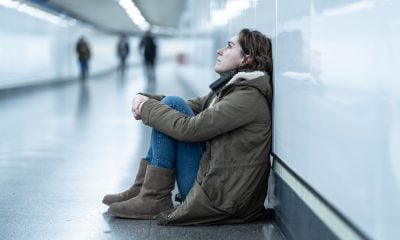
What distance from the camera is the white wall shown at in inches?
75.1

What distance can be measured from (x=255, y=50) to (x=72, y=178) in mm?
2193

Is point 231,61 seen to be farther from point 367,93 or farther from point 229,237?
point 367,93

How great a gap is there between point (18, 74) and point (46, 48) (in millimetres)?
6265

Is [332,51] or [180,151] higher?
[332,51]

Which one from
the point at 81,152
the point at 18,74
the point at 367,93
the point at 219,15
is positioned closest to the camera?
the point at 367,93

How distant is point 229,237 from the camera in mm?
3592

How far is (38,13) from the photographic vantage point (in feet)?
81.8

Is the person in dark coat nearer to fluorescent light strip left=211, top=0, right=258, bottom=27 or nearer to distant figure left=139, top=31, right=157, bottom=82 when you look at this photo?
fluorescent light strip left=211, top=0, right=258, bottom=27

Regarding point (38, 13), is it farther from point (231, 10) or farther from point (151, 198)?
point (151, 198)

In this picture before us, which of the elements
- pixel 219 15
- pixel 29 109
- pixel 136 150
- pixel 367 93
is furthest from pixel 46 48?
pixel 367 93

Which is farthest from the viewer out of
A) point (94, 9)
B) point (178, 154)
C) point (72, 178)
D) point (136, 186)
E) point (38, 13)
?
point (94, 9)

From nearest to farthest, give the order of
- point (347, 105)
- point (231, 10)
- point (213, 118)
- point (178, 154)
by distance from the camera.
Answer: point (347, 105) < point (213, 118) < point (178, 154) < point (231, 10)

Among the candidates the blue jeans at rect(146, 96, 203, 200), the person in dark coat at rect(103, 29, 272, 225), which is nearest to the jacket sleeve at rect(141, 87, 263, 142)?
the person in dark coat at rect(103, 29, 272, 225)

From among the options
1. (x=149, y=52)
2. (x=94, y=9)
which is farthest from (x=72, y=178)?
(x=94, y=9)
